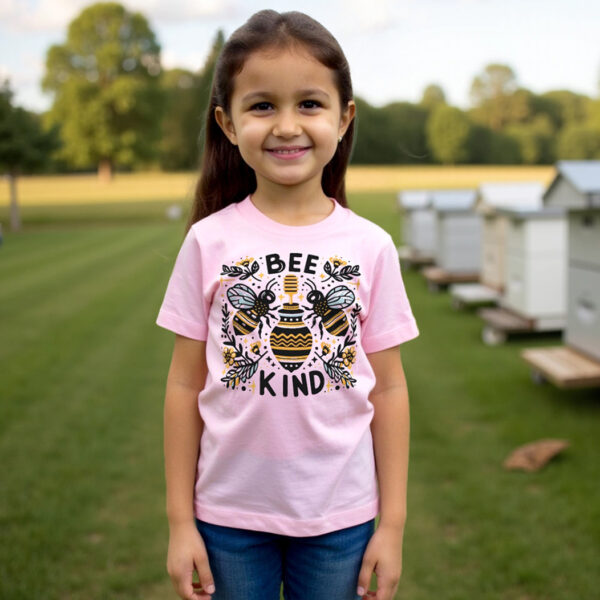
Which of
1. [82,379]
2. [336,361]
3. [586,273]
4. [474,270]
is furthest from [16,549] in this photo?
[474,270]

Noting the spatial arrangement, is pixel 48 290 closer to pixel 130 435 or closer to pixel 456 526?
pixel 130 435

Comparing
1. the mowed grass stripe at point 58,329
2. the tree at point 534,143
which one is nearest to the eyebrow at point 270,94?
the mowed grass stripe at point 58,329

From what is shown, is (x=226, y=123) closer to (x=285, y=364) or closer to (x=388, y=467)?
(x=285, y=364)

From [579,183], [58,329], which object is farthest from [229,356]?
[58,329]

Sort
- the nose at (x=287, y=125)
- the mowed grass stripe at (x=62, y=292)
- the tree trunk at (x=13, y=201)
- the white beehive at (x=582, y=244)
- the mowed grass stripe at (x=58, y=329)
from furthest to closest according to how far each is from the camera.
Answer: the tree trunk at (x=13, y=201) → the mowed grass stripe at (x=62, y=292) → the mowed grass stripe at (x=58, y=329) → the white beehive at (x=582, y=244) → the nose at (x=287, y=125)

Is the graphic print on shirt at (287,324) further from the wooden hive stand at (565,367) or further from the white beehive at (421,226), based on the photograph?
the white beehive at (421,226)

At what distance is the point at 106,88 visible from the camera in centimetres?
4572

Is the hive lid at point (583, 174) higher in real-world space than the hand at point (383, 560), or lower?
higher

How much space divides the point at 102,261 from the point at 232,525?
45.5 ft

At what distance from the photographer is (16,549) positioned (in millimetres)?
3393

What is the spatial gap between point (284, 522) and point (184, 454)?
257mm

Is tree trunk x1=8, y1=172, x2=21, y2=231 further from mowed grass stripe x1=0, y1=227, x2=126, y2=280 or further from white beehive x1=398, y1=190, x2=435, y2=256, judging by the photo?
white beehive x1=398, y1=190, x2=435, y2=256

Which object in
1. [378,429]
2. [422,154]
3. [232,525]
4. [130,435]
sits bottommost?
[130,435]

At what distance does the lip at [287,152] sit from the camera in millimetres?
1444
